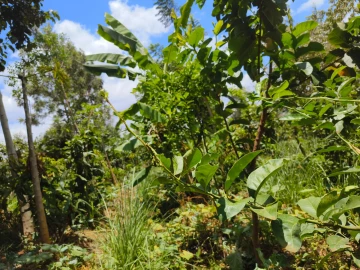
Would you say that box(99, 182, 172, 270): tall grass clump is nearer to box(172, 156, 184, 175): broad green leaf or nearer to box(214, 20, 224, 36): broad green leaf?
box(172, 156, 184, 175): broad green leaf

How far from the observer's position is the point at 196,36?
5.33ft

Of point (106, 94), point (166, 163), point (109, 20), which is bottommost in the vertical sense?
point (166, 163)

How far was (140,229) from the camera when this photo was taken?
8.32 feet

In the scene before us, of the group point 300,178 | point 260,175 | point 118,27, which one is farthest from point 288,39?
point 300,178

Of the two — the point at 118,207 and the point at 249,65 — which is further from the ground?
the point at 249,65

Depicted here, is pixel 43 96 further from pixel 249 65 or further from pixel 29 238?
pixel 249 65

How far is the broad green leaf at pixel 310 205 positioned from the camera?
3.45ft

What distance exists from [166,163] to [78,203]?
123 inches

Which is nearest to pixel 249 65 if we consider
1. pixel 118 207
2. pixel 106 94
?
pixel 106 94

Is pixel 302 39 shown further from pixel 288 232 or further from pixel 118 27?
pixel 118 27

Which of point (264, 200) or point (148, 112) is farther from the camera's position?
point (148, 112)

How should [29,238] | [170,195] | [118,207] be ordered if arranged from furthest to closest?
[170,195] → [29,238] → [118,207]

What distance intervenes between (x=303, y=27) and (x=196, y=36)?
0.56 meters

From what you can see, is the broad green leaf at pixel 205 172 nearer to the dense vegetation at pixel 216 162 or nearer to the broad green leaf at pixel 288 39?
the dense vegetation at pixel 216 162
